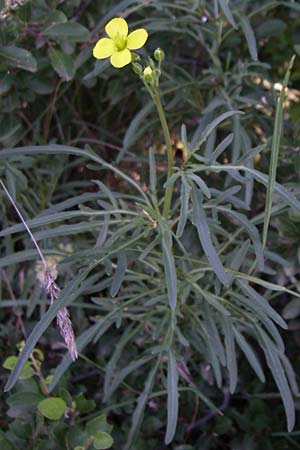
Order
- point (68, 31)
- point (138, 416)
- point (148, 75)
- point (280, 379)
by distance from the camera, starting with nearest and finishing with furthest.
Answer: point (148, 75) < point (280, 379) < point (138, 416) < point (68, 31)

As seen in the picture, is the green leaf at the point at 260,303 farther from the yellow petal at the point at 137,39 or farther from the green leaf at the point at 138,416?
the yellow petal at the point at 137,39

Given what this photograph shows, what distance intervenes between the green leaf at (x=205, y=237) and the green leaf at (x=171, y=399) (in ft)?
1.01

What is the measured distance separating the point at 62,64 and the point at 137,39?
1.83ft

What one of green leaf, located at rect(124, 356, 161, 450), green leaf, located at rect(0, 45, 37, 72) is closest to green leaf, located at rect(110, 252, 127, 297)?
green leaf, located at rect(124, 356, 161, 450)

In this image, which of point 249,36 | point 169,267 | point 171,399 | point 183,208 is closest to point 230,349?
point 171,399

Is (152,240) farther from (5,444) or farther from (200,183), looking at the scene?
(5,444)

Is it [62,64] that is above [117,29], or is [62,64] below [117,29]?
below

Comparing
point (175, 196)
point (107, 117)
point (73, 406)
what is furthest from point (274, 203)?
point (107, 117)

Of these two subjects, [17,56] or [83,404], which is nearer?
[83,404]

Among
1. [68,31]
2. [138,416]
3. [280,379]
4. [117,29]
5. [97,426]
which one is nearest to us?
[117,29]

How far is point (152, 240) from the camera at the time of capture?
1.71 meters

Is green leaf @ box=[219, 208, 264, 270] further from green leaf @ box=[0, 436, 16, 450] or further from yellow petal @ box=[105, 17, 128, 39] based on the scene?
green leaf @ box=[0, 436, 16, 450]

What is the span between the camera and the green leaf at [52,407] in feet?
4.71

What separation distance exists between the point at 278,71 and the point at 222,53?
1.44 ft
